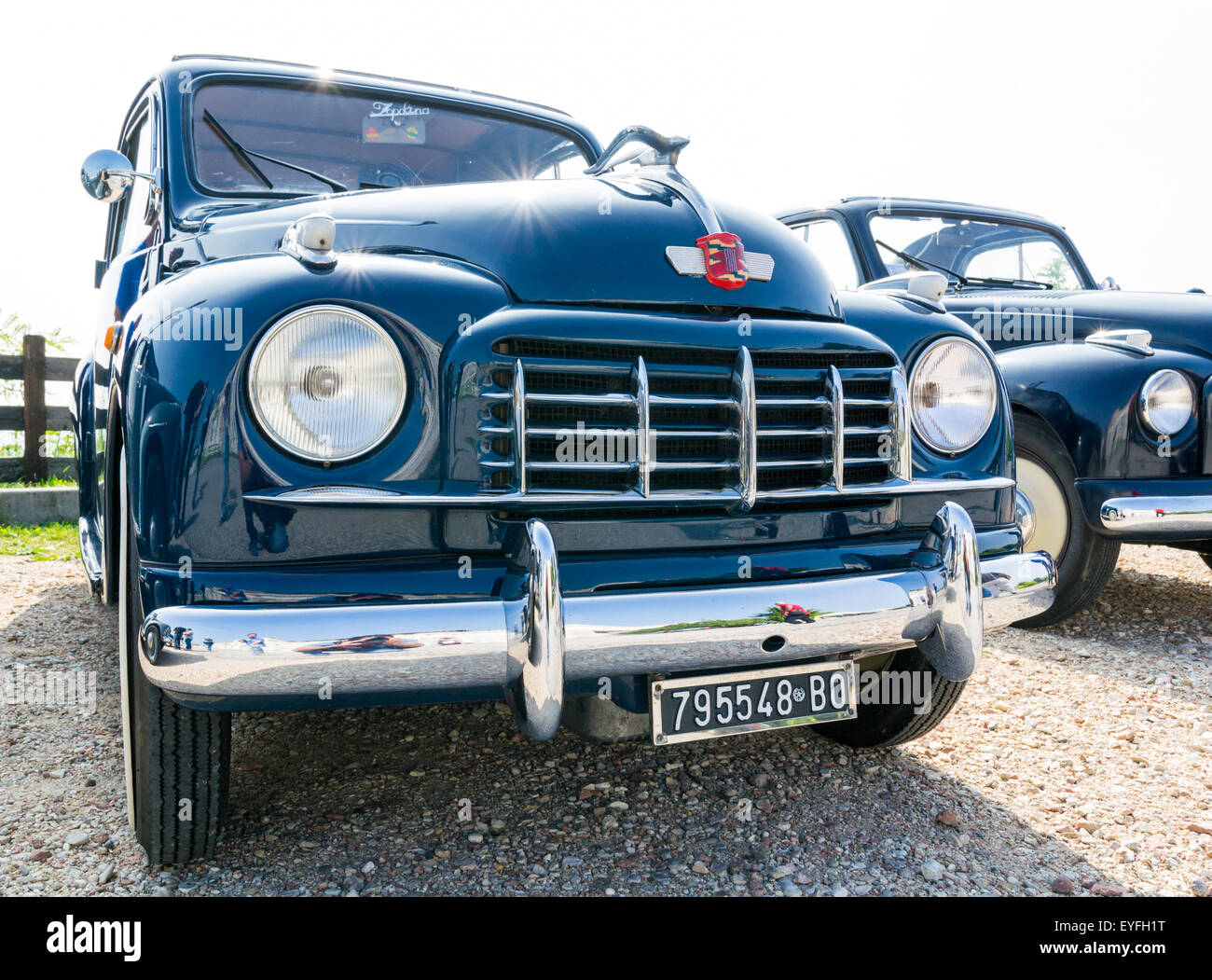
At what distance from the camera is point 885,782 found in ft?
8.47

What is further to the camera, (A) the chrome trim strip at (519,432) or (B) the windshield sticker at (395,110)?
(B) the windshield sticker at (395,110)

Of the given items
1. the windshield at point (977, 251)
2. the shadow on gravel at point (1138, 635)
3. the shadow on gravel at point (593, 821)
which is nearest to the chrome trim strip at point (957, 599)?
the shadow on gravel at point (593, 821)

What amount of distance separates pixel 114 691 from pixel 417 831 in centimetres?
169

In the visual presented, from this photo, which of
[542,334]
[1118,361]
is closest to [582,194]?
[542,334]

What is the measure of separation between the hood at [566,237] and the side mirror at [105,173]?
542 millimetres

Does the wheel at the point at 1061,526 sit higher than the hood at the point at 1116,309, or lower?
lower

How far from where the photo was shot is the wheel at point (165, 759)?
6.08 ft

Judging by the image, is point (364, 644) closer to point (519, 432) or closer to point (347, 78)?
point (519, 432)

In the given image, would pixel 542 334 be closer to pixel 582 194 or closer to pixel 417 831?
pixel 582 194

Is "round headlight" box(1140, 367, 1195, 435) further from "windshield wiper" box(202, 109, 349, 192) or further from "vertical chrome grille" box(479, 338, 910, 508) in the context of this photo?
"windshield wiper" box(202, 109, 349, 192)

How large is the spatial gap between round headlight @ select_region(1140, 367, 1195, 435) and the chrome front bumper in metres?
2.44

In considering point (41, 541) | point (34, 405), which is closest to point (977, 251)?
point (41, 541)

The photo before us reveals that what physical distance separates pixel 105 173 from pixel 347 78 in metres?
0.83

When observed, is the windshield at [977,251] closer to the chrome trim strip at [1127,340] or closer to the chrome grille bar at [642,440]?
the chrome trim strip at [1127,340]
